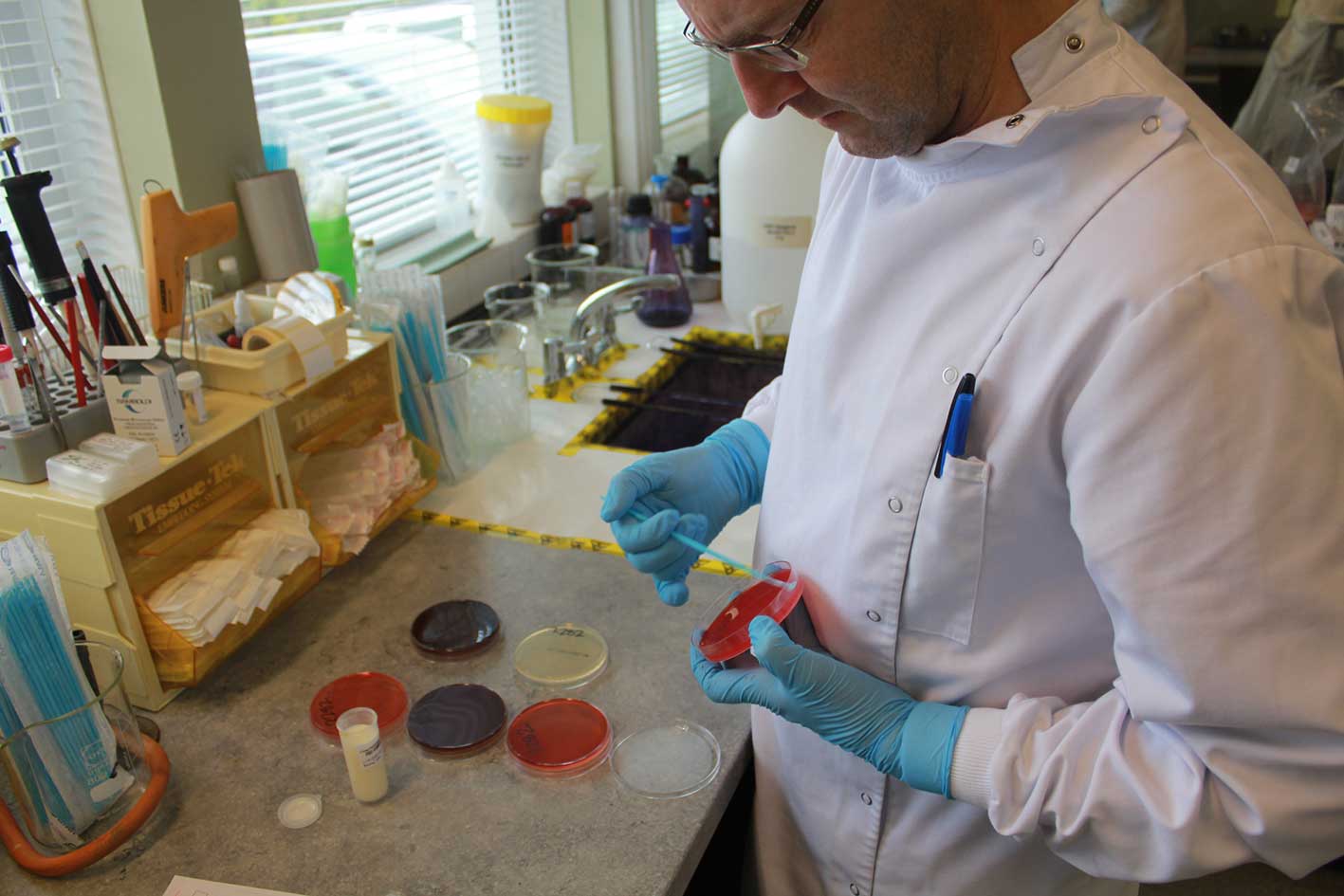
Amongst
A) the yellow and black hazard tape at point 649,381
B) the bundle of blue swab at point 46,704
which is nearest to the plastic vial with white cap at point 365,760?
the bundle of blue swab at point 46,704

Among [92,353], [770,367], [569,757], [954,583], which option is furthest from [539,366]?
[954,583]

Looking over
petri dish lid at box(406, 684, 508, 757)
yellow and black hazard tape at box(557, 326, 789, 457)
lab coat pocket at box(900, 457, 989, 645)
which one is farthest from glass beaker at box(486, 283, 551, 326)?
lab coat pocket at box(900, 457, 989, 645)

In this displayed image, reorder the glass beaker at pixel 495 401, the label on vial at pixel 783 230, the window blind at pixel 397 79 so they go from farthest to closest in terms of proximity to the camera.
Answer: the label on vial at pixel 783 230 → the window blind at pixel 397 79 → the glass beaker at pixel 495 401

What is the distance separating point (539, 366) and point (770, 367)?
0.51 metres

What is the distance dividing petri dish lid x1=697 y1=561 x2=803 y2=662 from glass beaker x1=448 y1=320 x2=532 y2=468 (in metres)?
0.71

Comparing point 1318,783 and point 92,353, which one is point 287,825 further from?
point 1318,783

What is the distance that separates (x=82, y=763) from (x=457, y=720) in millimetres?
371

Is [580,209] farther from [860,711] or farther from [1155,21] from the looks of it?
[860,711]

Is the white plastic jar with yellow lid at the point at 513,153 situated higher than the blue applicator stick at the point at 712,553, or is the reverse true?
the white plastic jar with yellow lid at the point at 513,153

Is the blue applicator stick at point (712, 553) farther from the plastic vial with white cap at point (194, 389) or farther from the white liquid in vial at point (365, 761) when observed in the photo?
the plastic vial with white cap at point (194, 389)

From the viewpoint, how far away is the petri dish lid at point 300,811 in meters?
0.98

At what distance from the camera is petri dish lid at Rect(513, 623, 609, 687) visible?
1168mm

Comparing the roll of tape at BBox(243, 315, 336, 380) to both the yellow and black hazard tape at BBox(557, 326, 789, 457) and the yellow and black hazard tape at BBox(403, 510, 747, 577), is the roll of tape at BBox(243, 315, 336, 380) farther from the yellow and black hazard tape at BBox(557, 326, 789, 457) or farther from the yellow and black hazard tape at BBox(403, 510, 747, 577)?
the yellow and black hazard tape at BBox(557, 326, 789, 457)

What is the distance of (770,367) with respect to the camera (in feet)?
6.89
